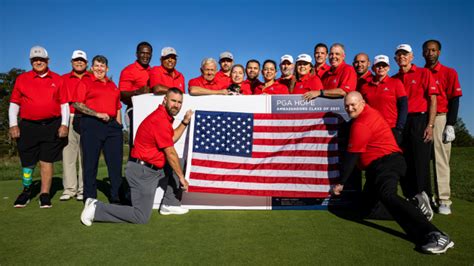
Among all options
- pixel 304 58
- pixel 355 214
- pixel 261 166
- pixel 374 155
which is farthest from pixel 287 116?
pixel 355 214

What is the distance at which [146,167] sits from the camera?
4520 millimetres

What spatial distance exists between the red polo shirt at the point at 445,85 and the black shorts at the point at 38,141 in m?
5.89

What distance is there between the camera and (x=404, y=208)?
12.4 ft

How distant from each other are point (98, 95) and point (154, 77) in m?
0.90

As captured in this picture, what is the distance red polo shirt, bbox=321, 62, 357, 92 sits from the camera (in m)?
5.15

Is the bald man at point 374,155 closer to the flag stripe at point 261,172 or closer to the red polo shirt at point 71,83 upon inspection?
the flag stripe at point 261,172

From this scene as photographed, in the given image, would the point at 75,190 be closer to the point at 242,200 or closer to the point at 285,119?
the point at 242,200

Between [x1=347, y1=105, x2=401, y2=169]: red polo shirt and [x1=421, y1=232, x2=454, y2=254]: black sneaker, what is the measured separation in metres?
1.13

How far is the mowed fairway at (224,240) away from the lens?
3250 millimetres

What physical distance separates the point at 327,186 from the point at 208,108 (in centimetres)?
208

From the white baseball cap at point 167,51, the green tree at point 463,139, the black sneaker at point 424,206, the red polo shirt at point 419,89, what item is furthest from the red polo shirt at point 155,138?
the green tree at point 463,139

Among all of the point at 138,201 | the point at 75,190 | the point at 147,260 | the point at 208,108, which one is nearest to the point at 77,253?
the point at 147,260

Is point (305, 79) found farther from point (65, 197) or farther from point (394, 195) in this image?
point (65, 197)

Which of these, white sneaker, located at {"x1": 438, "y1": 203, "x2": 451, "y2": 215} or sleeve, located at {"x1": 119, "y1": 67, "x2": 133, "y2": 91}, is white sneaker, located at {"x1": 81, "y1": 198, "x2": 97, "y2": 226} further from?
white sneaker, located at {"x1": 438, "y1": 203, "x2": 451, "y2": 215}
